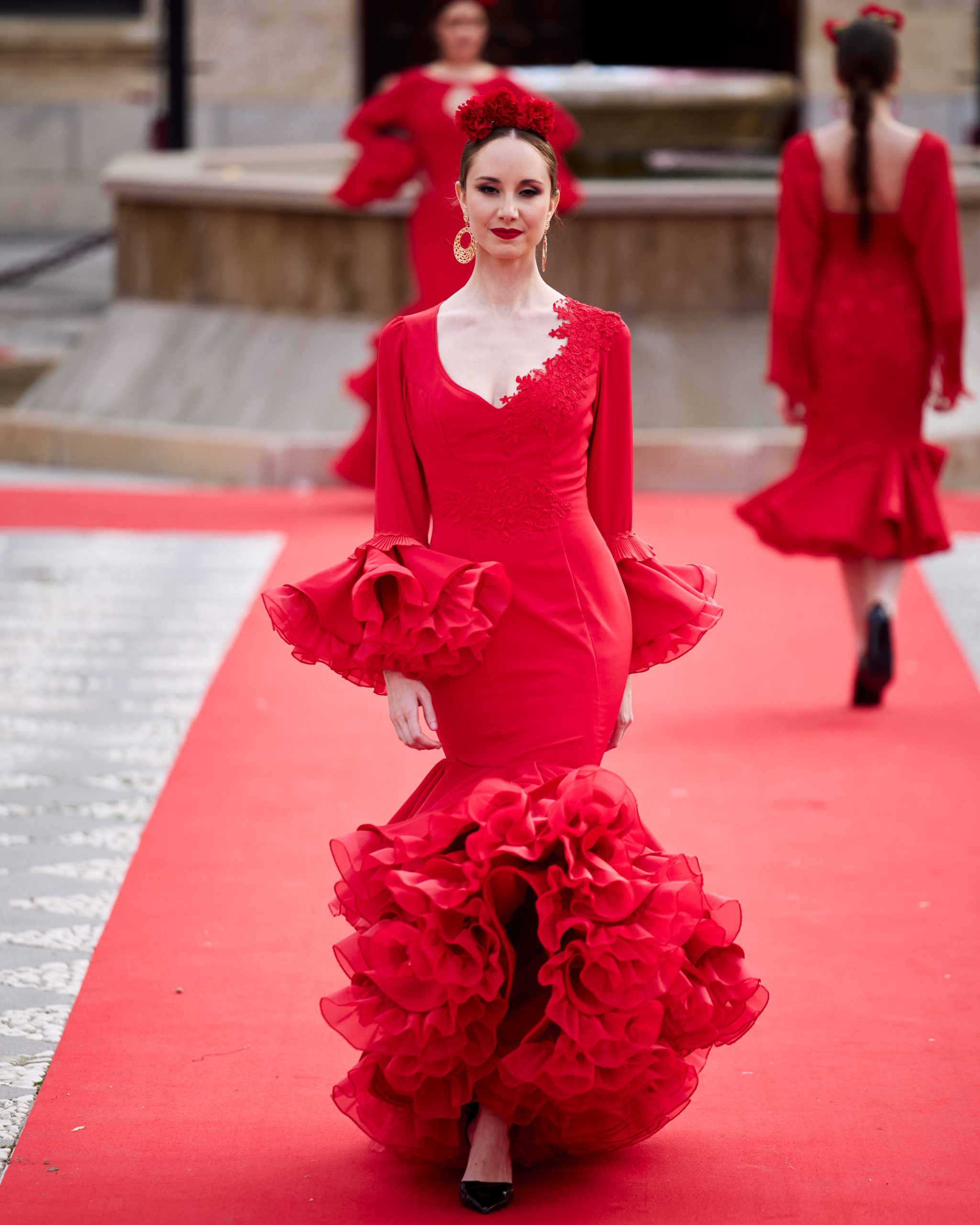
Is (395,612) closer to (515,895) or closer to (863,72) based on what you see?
(515,895)

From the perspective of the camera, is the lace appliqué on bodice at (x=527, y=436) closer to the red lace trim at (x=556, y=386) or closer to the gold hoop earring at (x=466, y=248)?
the red lace trim at (x=556, y=386)

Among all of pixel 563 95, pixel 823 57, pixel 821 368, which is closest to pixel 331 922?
pixel 821 368

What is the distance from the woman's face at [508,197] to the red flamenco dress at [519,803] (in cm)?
18

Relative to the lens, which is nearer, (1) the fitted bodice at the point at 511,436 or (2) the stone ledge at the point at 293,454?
(1) the fitted bodice at the point at 511,436

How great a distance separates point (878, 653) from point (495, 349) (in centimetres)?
343

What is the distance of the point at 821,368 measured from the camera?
7047 mm

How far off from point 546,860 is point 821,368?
3.89m

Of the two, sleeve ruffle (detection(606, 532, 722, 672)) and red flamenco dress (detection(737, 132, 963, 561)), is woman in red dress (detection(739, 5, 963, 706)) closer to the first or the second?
red flamenco dress (detection(737, 132, 963, 561))

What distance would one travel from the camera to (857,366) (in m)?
7.00

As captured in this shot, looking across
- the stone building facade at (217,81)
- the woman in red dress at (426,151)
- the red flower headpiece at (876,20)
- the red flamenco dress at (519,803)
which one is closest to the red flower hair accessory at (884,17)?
the red flower headpiece at (876,20)

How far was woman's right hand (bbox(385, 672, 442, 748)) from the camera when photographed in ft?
12.0

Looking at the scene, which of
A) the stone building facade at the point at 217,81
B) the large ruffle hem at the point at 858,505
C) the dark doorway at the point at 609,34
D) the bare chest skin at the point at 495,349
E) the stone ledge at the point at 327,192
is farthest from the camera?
the dark doorway at the point at 609,34

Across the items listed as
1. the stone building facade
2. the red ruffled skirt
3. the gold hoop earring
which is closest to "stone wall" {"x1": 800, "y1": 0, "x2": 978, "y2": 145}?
the stone building facade

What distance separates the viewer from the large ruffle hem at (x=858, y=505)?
6.92m
